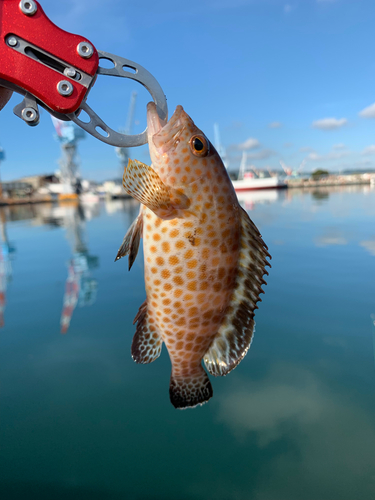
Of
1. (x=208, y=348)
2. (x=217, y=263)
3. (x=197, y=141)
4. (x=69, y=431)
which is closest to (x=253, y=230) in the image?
(x=217, y=263)

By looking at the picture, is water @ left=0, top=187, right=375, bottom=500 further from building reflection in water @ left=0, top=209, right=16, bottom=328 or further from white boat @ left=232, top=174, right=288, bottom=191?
white boat @ left=232, top=174, right=288, bottom=191

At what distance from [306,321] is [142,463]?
356 cm

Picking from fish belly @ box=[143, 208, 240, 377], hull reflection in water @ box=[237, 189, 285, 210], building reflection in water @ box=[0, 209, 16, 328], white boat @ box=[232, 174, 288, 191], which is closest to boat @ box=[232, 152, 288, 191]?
white boat @ box=[232, 174, 288, 191]

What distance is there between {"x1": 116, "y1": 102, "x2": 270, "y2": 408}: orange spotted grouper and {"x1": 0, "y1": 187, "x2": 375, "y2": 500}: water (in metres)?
1.58

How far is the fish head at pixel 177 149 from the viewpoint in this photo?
1893mm

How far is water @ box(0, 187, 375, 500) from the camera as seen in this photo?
2887 millimetres

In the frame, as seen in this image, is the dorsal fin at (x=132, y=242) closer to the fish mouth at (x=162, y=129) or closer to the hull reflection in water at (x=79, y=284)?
the fish mouth at (x=162, y=129)

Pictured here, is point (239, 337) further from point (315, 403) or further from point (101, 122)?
point (315, 403)

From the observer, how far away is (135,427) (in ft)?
11.5

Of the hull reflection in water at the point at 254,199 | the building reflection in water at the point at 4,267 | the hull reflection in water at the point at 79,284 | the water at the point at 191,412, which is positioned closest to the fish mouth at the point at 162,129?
the water at the point at 191,412

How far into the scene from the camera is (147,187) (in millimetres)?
1673

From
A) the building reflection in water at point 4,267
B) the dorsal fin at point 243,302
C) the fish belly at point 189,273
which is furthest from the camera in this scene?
the building reflection in water at point 4,267

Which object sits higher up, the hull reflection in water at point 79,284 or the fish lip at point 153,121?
the fish lip at point 153,121

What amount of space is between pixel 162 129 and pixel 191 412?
310 centimetres
